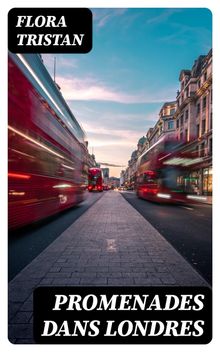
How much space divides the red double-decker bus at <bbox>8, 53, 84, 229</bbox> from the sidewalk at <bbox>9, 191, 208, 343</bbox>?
4.78 feet

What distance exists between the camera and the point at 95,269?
3.47 metres

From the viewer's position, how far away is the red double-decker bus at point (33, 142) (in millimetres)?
4781

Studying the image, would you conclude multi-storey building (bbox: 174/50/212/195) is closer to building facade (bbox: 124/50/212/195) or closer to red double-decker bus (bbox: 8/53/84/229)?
building facade (bbox: 124/50/212/195)

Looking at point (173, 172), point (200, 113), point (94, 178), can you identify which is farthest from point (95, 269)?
point (200, 113)

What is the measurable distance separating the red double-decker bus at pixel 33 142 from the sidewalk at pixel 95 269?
4.78 ft

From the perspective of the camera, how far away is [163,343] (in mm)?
1849

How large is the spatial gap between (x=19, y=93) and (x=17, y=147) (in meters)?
1.32

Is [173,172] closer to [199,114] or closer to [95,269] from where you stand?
[95,269]

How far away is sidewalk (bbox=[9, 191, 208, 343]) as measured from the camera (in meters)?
2.54

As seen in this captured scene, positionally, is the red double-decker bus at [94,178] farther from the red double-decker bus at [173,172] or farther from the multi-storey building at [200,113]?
the red double-decker bus at [173,172]

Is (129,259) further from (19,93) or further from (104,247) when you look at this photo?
(19,93)

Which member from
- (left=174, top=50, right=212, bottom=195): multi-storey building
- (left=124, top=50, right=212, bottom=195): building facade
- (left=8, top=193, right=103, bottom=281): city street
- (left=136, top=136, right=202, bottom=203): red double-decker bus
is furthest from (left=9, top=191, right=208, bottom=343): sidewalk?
(left=174, top=50, right=212, bottom=195): multi-storey building

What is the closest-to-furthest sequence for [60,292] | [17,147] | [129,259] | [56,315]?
[56,315] → [60,292] → [129,259] → [17,147]
